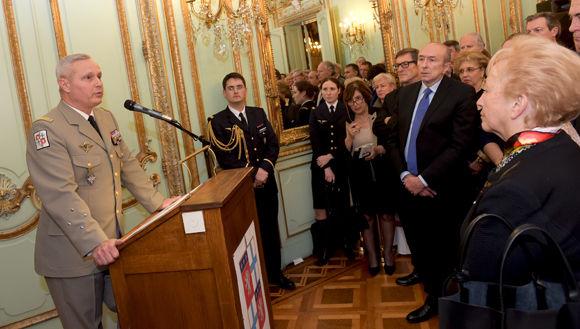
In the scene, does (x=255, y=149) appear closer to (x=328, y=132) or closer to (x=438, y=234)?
(x=328, y=132)

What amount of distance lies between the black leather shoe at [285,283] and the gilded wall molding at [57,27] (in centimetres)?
223

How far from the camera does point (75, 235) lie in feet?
5.38

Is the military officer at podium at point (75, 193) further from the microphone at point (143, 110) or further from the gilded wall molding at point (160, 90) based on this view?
the gilded wall molding at point (160, 90)

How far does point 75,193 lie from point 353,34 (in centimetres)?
358

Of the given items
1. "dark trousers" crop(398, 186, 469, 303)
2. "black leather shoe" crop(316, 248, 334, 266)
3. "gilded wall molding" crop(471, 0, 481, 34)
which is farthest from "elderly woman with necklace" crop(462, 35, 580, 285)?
"gilded wall molding" crop(471, 0, 481, 34)

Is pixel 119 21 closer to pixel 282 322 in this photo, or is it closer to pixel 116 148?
pixel 116 148

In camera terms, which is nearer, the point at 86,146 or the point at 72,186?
the point at 72,186

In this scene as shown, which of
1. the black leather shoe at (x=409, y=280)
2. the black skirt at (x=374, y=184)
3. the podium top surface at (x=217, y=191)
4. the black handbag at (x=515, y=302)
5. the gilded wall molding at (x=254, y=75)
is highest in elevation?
the gilded wall molding at (x=254, y=75)

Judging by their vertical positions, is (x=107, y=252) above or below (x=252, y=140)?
below

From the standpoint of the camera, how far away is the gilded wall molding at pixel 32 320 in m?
2.54

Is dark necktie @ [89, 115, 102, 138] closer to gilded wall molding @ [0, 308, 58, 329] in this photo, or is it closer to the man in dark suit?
gilded wall molding @ [0, 308, 58, 329]

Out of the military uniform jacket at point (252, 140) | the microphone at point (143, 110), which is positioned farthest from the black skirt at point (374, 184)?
the microphone at point (143, 110)

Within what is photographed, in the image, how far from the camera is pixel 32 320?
2582mm

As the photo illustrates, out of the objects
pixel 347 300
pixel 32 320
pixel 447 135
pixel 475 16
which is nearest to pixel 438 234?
pixel 447 135
